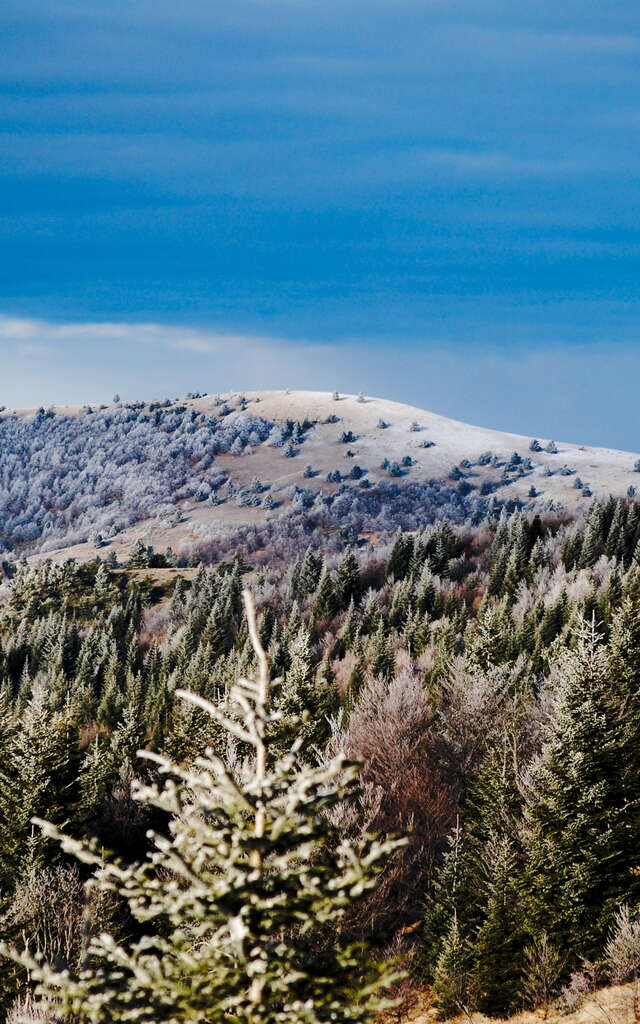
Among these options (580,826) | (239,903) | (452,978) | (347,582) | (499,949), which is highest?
(239,903)

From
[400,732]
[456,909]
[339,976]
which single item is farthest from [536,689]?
[339,976]

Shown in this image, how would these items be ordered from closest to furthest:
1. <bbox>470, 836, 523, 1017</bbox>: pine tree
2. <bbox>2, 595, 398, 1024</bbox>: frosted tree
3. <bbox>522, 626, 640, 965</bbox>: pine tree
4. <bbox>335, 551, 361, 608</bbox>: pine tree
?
<bbox>2, 595, 398, 1024</bbox>: frosted tree, <bbox>470, 836, 523, 1017</bbox>: pine tree, <bbox>522, 626, 640, 965</bbox>: pine tree, <bbox>335, 551, 361, 608</bbox>: pine tree

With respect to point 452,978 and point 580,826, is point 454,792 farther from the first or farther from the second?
point 452,978

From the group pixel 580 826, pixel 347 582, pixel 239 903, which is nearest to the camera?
pixel 239 903

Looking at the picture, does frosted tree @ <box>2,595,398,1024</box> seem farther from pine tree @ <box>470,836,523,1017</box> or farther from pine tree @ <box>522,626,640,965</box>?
pine tree @ <box>522,626,640,965</box>

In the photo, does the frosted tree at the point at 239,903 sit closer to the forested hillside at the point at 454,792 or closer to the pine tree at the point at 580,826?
the forested hillside at the point at 454,792

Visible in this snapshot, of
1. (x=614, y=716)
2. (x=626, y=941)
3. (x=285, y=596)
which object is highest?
(x=614, y=716)

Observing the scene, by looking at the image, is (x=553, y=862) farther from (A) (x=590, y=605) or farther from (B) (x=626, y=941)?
(A) (x=590, y=605)

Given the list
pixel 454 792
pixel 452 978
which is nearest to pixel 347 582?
pixel 454 792

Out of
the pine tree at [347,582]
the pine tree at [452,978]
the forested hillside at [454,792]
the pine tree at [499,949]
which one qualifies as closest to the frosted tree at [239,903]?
the forested hillside at [454,792]

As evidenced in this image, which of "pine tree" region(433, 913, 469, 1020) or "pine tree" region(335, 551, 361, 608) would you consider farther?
"pine tree" region(335, 551, 361, 608)

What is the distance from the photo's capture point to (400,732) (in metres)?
43.0

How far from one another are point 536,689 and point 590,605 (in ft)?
46.5

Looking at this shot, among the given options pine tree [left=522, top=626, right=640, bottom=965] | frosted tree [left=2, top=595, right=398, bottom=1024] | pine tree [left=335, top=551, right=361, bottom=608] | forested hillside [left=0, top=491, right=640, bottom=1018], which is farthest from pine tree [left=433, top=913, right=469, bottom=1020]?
pine tree [left=335, top=551, right=361, bottom=608]
